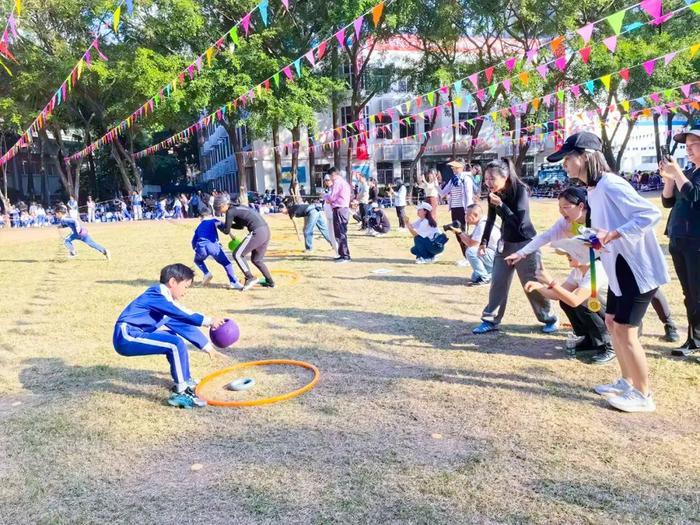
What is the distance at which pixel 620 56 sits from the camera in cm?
2644

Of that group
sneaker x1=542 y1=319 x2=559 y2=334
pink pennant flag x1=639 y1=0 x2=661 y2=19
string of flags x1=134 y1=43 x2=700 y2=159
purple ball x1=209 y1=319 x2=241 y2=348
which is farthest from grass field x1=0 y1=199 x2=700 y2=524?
string of flags x1=134 y1=43 x2=700 y2=159

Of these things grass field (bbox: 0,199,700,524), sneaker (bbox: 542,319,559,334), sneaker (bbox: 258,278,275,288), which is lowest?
grass field (bbox: 0,199,700,524)

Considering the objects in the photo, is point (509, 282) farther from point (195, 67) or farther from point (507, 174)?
point (195, 67)

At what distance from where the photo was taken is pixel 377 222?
16.0 metres

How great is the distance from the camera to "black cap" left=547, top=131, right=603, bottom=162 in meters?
3.87

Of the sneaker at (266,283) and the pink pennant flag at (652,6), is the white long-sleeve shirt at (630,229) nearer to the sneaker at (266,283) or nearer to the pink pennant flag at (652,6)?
the pink pennant flag at (652,6)

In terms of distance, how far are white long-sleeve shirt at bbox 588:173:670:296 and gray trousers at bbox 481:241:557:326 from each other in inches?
70.2

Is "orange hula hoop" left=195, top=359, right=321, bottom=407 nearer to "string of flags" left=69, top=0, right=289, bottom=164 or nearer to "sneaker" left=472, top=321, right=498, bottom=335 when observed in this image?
"sneaker" left=472, top=321, right=498, bottom=335

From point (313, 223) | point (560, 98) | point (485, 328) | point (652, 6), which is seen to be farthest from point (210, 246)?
point (560, 98)

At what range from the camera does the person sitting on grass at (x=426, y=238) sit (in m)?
10.5

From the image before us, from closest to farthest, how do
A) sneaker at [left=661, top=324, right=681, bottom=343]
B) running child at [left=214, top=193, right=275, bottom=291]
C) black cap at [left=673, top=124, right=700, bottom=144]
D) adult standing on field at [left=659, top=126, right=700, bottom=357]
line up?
black cap at [left=673, top=124, right=700, bottom=144] < adult standing on field at [left=659, top=126, right=700, bottom=357] < sneaker at [left=661, top=324, right=681, bottom=343] < running child at [left=214, top=193, right=275, bottom=291]

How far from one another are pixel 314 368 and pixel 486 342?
6.00 feet

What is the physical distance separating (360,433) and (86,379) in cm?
286

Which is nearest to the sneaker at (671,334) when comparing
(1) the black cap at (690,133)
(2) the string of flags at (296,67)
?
(1) the black cap at (690,133)
